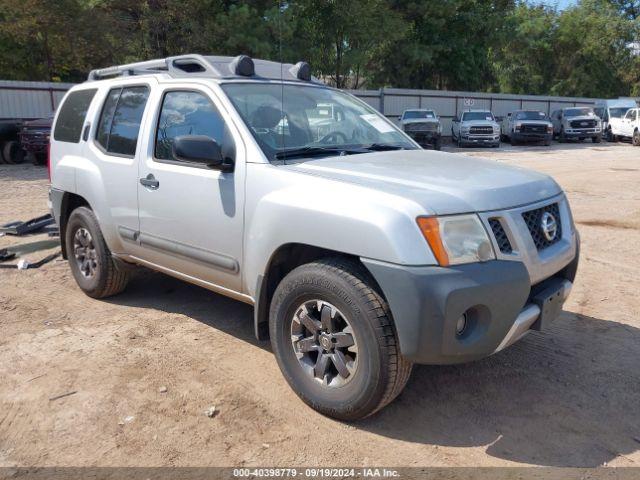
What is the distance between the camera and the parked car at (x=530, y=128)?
26719 mm

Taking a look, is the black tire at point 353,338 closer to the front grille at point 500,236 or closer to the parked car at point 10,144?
the front grille at point 500,236

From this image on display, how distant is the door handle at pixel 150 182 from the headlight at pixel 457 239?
6.95 ft

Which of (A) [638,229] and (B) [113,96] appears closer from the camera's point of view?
(B) [113,96]

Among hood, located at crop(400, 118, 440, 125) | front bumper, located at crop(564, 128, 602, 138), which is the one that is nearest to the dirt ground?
hood, located at crop(400, 118, 440, 125)

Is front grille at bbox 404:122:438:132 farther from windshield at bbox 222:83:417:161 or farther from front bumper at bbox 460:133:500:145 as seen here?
windshield at bbox 222:83:417:161

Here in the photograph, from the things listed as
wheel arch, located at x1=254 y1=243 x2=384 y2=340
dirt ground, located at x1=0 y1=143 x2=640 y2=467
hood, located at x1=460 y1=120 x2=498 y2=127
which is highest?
hood, located at x1=460 y1=120 x2=498 y2=127

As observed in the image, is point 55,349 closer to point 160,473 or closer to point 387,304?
point 160,473

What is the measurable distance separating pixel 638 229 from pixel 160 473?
7.32 meters

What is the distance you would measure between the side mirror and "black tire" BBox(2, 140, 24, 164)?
16288 mm

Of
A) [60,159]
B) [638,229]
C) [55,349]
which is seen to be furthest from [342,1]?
[55,349]

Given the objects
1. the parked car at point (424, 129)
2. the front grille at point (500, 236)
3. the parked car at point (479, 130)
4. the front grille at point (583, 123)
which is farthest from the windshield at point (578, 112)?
the front grille at point (500, 236)

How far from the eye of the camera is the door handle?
162 inches

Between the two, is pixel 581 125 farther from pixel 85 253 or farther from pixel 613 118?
pixel 85 253

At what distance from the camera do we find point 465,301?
274cm
